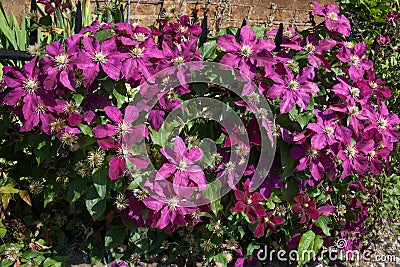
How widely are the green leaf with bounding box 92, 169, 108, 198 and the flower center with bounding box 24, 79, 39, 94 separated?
0.34m

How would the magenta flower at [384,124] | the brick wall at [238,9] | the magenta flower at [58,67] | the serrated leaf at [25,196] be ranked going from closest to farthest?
the magenta flower at [58,67] < the magenta flower at [384,124] < the serrated leaf at [25,196] < the brick wall at [238,9]

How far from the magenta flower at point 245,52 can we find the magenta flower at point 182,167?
33 centimetres

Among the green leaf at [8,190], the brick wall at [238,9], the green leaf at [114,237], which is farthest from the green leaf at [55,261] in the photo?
the brick wall at [238,9]

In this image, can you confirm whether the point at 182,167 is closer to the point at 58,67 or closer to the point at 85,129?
the point at 85,129

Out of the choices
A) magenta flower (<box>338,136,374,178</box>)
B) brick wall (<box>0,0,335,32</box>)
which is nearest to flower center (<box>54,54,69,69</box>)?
magenta flower (<box>338,136,374,178</box>)

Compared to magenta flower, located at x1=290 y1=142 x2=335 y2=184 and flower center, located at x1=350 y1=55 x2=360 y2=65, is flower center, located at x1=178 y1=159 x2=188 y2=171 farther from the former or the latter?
flower center, located at x1=350 y1=55 x2=360 y2=65

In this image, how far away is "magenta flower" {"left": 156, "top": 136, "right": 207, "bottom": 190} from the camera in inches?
67.1

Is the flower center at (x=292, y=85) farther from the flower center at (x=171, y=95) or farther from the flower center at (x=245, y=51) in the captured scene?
the flower center at (x=171, y=95)

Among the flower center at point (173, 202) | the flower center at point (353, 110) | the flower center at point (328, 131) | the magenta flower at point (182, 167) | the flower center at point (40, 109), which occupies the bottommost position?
the flower center at point (173, 202)

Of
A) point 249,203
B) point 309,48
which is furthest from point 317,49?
point 249,203

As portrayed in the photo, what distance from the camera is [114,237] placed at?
6.73ft

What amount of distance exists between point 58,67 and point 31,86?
114 millimetres

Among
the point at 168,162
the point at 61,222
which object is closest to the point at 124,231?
the point at 61,222

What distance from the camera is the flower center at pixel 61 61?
1687 mm
